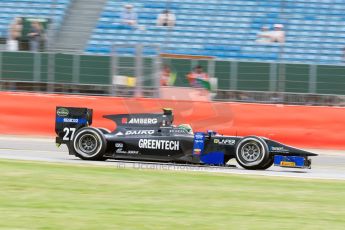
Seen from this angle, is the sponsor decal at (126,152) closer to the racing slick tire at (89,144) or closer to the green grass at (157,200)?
the racing slick tire at (89,144)

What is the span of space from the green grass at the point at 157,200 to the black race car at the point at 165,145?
96cm

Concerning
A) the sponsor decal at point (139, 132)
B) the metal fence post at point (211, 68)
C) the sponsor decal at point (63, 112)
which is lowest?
the sponsor decal at point (139, 132)

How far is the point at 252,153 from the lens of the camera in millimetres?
11164

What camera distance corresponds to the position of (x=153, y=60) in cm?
1711

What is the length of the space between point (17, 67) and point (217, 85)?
482cm

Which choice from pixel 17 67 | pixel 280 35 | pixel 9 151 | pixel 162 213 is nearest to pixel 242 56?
pixel 280 35

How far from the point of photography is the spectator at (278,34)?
65.8ft

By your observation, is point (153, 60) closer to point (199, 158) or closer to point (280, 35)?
point (280, 35)

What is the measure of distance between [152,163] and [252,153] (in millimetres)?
1590

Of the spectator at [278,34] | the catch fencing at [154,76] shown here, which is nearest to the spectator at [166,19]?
the spectator at [278,34]

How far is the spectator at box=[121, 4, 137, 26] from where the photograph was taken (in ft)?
71.8

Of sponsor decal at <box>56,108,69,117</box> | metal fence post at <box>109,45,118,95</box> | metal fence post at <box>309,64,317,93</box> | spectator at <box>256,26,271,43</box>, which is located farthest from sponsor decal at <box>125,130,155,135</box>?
spectator at <box>256,26,271,43</box>

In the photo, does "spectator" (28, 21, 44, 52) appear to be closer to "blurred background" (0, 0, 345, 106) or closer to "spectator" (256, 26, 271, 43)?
"blurred background" (0, 0, 345, 106)

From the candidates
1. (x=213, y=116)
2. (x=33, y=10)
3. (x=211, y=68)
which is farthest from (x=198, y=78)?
(x=33, y=10)
